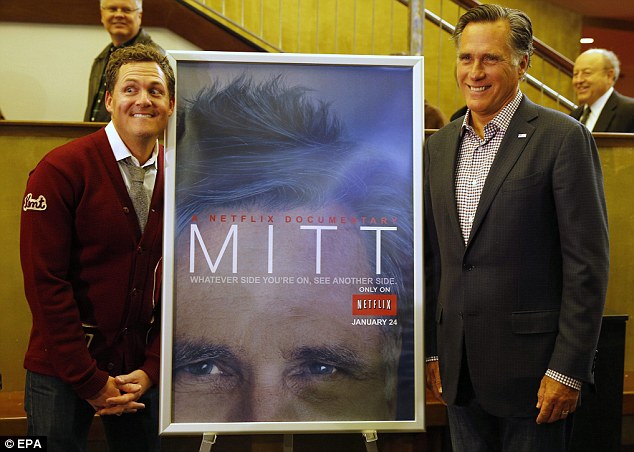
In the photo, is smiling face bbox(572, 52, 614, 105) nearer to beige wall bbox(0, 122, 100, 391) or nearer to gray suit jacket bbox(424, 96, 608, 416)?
gray suit jacket bbox(424, 96, 608, 416)

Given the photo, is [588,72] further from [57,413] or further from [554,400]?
[57,413]

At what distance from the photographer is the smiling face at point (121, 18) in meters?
4.14

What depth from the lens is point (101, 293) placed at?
209 centimetres

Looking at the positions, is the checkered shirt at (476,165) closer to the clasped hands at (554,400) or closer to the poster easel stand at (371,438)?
the clasped hands at (554,400)

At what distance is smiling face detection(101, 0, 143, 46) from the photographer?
4.14 m

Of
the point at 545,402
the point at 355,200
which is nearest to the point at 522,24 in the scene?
the point at 355,200

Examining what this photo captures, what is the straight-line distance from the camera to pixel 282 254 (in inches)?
82.3

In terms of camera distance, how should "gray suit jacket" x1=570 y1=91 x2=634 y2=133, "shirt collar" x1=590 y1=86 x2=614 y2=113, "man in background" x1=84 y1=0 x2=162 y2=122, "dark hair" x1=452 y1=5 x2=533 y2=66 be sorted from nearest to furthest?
"dark hair" x1=452 y1=5 x2=533 y2=66 < "man in background" x1=84 y1=0 x2=162 y2=122 < "gray suit jacket" x1=570 y1=91 x2=634 y2=133 < "shirt collar" x1=590 y1=86 x2=614 y2=113

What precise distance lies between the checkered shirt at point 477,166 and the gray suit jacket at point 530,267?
2 cm

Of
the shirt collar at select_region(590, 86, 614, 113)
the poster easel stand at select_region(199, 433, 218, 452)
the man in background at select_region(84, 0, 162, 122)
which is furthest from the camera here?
the shirt collar at select_region(590, 86, 614, 113)

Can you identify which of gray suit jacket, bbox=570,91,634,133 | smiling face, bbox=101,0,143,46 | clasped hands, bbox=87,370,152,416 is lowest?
clasped hands, bbox=87,370,152,416

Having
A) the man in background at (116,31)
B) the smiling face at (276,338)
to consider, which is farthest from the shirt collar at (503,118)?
the man in background at (116,31)

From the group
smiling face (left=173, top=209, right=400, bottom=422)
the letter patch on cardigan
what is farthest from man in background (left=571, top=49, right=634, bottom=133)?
the letter patch on cardigan

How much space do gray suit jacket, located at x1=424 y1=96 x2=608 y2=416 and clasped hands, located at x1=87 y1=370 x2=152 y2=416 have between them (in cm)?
86
